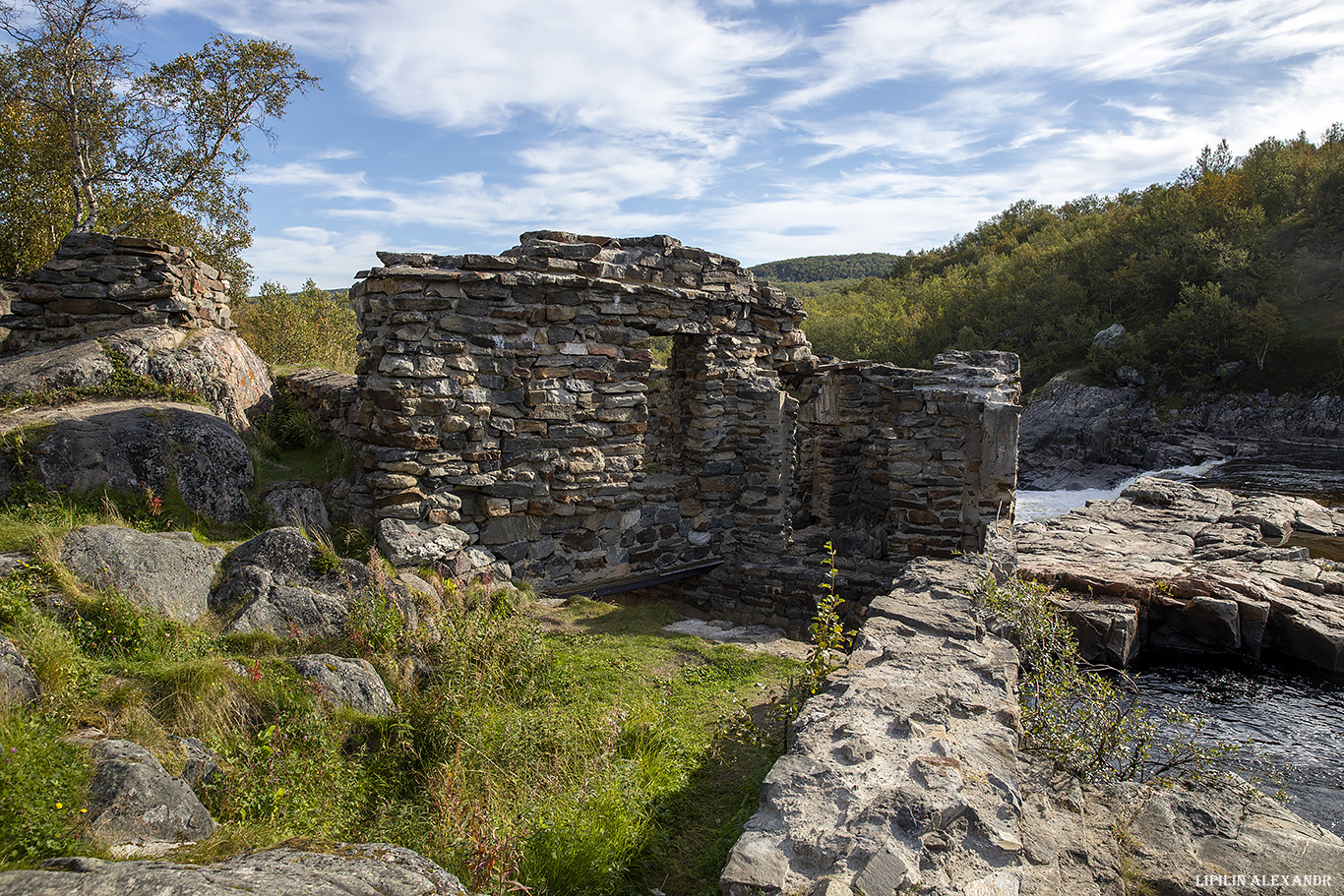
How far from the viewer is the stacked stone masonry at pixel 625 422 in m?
6.49

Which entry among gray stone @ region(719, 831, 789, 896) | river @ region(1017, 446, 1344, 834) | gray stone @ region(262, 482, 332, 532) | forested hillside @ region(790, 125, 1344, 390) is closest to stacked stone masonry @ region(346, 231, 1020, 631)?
gray stone @ region(262, 482, 332, 532)

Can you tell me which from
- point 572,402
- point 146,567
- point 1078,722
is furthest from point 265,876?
point 572,402

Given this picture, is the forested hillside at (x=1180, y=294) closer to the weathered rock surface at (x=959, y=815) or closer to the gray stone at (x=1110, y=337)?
the gray stone at (x=1110, y=337)

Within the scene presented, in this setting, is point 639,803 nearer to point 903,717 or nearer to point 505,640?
point 903,717

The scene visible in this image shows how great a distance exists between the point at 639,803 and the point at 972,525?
5.80 m

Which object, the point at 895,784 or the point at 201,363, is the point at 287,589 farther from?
the point at 895,784

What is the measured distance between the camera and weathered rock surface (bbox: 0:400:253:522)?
16.8 feet

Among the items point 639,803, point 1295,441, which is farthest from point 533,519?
point 1295,441

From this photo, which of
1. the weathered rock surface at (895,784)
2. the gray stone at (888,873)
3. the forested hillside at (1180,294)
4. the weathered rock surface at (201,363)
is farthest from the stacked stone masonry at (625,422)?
the forested hillside at (1180,294)

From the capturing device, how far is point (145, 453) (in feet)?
17.9

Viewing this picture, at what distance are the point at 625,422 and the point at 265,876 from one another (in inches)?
224

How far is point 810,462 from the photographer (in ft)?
36.2

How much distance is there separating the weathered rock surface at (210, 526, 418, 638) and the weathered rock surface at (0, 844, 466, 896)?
215cm

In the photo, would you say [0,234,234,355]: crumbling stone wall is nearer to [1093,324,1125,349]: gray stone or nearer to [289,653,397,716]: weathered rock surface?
[289,653,397,716]: weathered rock surface
